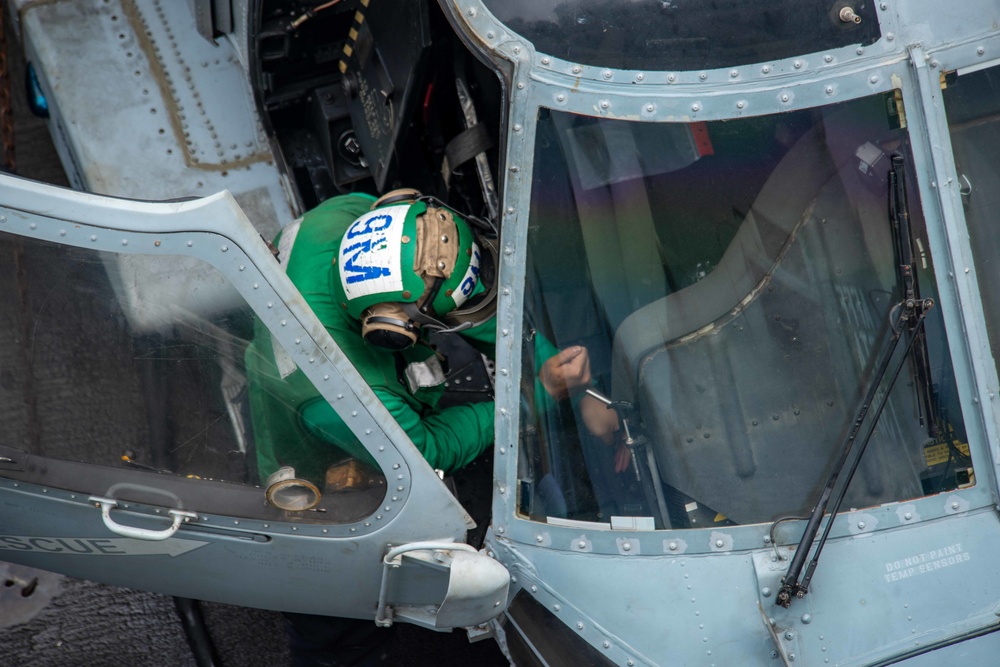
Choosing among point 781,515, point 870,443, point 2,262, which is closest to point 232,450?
point 2,262

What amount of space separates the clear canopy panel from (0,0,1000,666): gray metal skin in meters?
0.08

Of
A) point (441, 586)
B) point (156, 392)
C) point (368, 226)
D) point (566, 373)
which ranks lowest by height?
point (441, 586)

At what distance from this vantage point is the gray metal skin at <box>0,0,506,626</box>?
7.54ft

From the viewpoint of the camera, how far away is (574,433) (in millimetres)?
2449

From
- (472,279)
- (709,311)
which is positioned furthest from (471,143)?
(709,311)

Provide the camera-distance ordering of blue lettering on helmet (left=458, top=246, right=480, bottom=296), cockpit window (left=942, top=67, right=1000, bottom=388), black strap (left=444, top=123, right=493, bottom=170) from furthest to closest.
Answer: black strap (left=444, top=123, right=493, bottom=170), blue lettering on helmet (left=458, top=246, right=480, bottom=296), cockpit window (left=942, top=67, right=1000, bottom=388)

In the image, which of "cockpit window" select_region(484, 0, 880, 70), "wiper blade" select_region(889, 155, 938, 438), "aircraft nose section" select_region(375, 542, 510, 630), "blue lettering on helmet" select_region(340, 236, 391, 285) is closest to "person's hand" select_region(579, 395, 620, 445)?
"aircraft nose section" select_region(375, 542, 510, 630)

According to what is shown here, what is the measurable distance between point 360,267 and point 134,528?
925 mm

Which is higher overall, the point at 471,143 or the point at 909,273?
the point at 471,143

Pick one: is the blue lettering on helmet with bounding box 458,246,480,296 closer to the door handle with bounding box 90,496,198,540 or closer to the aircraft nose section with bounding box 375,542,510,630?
the aircraft nose section with bounding box 375,542,510,630

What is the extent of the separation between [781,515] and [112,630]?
266 centimetres

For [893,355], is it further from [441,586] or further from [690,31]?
[441,586]

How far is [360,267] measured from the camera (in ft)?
8.54

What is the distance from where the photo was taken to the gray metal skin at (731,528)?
230 cm
